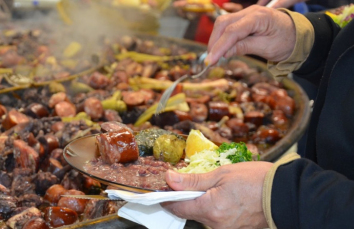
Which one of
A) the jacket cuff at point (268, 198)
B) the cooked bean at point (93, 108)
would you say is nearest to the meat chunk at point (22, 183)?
the cooked bean at point (93, 108)

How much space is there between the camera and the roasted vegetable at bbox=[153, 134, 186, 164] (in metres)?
1.79

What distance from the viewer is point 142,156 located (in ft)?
6.07

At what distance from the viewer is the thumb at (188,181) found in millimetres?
1513

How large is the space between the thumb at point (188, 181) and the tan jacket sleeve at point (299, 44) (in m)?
1.16

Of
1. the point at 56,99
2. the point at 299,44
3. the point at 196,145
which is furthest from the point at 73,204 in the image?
the point at 299,44

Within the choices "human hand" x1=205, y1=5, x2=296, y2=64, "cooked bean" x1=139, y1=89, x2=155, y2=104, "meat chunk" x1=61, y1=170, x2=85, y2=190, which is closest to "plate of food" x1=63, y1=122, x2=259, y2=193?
"meat chunk" x1=61, y1=170, x2=85, y2=190

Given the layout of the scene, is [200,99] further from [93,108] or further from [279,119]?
[93,108]

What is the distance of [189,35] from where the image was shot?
20.1 ft

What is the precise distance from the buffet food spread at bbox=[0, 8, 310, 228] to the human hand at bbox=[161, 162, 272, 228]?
15 cm

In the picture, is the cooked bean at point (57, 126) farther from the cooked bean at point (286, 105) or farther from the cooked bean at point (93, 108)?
the cooked bean at point (286, 105)

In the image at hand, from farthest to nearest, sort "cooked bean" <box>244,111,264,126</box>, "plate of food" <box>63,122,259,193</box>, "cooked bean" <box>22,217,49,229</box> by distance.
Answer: "cooked bean" <box>244,111,264,126</box>, "cooked bean" <box>22,217,49,229</box>, "plate of food" <box>63,122,259,193</box>

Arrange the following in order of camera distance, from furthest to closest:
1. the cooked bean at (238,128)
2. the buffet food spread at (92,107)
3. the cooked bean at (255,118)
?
the cooked bean at (255,118), the cooked bean at (238,128), the buffet food spread at (92,107)

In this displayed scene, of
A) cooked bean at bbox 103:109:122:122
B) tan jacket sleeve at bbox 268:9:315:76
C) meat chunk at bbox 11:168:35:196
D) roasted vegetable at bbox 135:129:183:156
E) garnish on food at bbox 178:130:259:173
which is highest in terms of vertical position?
tan jacket sleeve at bbox 268:9:315:76

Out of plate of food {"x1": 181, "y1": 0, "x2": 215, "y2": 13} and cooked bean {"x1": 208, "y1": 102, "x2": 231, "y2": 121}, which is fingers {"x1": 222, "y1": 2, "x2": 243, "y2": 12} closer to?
plate of food {"x1": 181, "y1": 0, "x2": 215, "y2": 13}
